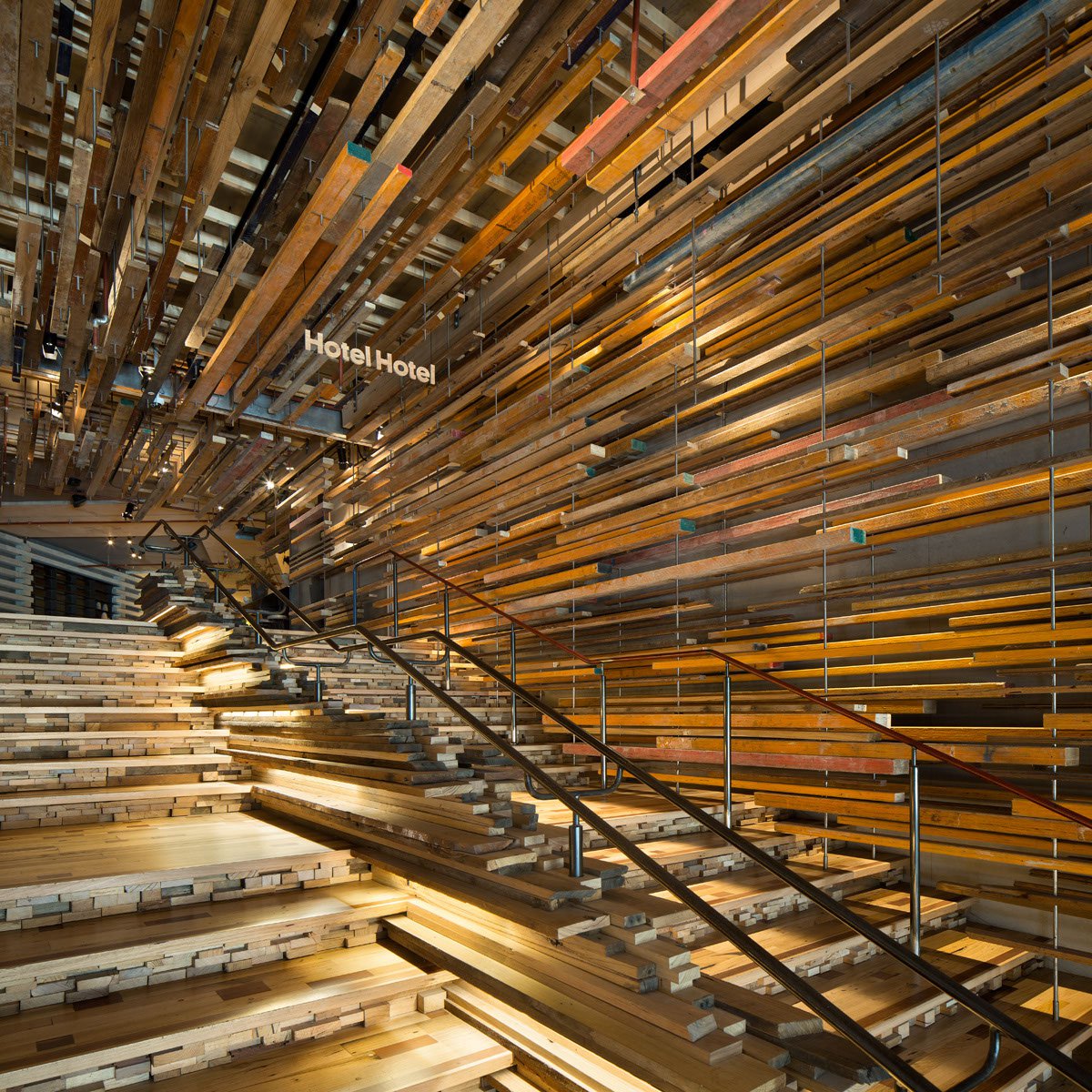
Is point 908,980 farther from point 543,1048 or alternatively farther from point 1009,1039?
point 543,1048

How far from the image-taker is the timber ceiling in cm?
373

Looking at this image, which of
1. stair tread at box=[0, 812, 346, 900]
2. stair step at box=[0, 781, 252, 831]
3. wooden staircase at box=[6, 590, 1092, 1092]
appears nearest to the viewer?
wooden staircase at box=[6, 590, 1092, 1092]

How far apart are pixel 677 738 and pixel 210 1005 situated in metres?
2.94

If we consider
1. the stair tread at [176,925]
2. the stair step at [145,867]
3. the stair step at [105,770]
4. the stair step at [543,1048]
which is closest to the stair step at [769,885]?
the stair step at [543,1048]

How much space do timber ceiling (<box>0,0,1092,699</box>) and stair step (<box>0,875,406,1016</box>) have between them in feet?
8.59

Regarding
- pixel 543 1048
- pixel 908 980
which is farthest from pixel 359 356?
pixel 908 980

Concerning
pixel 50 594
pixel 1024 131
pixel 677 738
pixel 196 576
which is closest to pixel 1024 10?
pixel 1024 131

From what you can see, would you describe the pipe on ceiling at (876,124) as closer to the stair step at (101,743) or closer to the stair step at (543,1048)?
the stair step at (543,1048)

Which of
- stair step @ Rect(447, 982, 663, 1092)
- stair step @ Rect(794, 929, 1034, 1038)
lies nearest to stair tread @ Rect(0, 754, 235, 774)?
stair step @ Rect(447, 982, 663, 1092)

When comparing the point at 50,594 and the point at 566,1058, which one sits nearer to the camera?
the point at 566,1058

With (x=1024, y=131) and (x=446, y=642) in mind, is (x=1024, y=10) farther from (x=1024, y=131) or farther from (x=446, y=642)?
(x=446, y=642)

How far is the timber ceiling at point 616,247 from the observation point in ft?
12.3

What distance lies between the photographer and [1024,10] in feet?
11.8

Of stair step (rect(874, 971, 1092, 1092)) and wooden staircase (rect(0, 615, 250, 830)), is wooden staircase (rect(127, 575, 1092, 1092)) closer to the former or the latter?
stair step (rect(874, 971, 1092, 1092))
